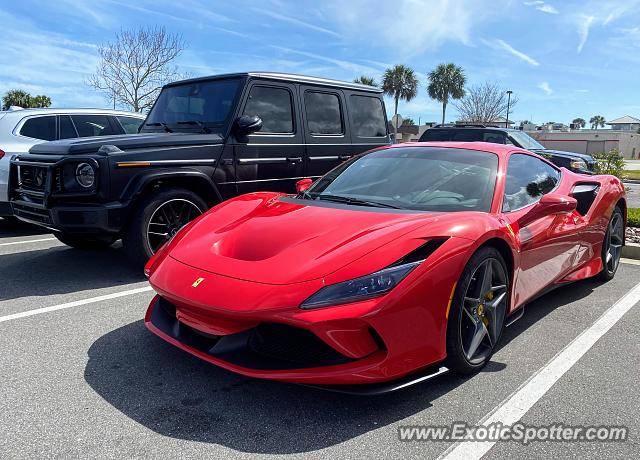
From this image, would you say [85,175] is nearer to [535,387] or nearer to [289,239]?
[289,239]

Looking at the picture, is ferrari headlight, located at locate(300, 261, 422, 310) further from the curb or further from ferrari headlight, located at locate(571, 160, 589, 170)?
ferrari headlight, located at locate(571, 160, 589, 170)

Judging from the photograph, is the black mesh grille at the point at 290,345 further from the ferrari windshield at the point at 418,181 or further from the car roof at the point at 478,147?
the car roof at the point at 478,147

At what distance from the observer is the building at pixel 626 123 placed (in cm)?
9806

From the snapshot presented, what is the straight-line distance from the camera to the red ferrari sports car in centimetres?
232

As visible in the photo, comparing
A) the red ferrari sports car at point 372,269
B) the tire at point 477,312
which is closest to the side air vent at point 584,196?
the red ferrari sports car at point 372,269

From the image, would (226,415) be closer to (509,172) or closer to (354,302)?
(354,302)

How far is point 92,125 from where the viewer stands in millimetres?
7422

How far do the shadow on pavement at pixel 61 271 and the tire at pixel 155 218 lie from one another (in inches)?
11.7

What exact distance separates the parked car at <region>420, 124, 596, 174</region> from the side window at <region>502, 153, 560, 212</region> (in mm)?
6671

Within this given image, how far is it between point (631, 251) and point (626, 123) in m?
110

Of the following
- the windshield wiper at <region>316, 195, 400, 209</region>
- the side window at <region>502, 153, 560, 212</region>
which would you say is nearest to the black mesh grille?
the windshield wiper at <region>316, 195, 400, 209</region>

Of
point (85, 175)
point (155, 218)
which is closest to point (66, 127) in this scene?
point (85, 175)

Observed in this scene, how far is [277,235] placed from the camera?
2865 millimetres

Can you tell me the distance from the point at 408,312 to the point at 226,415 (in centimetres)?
98
